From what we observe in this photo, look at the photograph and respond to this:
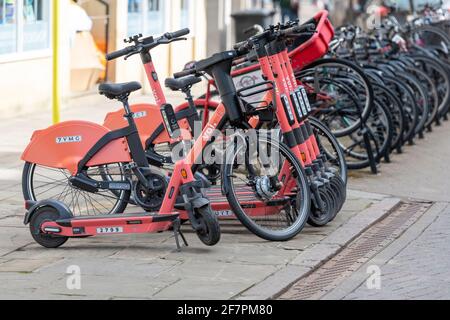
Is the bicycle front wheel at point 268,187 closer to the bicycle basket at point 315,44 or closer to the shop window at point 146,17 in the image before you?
the bicycle basket at point 315,44

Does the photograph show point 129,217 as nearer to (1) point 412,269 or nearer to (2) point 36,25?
(1) point 412,269

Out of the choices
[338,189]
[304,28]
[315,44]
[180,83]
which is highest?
[304,28]

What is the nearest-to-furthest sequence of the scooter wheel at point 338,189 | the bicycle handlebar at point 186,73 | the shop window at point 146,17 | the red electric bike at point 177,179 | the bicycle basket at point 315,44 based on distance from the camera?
the red electric bike at point 177,179
the bicycle handlebar at point 186,73
the scooter wheel at point 338,189
the bicycle basket at point 315,44
the shop window at point 146,17

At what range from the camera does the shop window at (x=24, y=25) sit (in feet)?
47.9

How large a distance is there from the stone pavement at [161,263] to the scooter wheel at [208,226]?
0.28ft

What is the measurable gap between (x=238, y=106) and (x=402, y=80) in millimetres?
5697

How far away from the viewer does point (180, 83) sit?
8.66 m

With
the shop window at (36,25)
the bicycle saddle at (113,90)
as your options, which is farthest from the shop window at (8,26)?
the bicycle saddle at (113,90)

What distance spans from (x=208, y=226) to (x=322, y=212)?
119 cm

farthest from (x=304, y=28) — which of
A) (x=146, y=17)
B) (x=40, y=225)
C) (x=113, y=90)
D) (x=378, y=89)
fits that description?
(x=146, y=17)

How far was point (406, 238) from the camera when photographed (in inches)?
336

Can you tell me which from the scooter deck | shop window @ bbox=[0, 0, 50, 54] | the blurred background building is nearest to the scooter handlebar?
the scooter deck

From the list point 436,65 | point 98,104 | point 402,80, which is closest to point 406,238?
point 402,80
